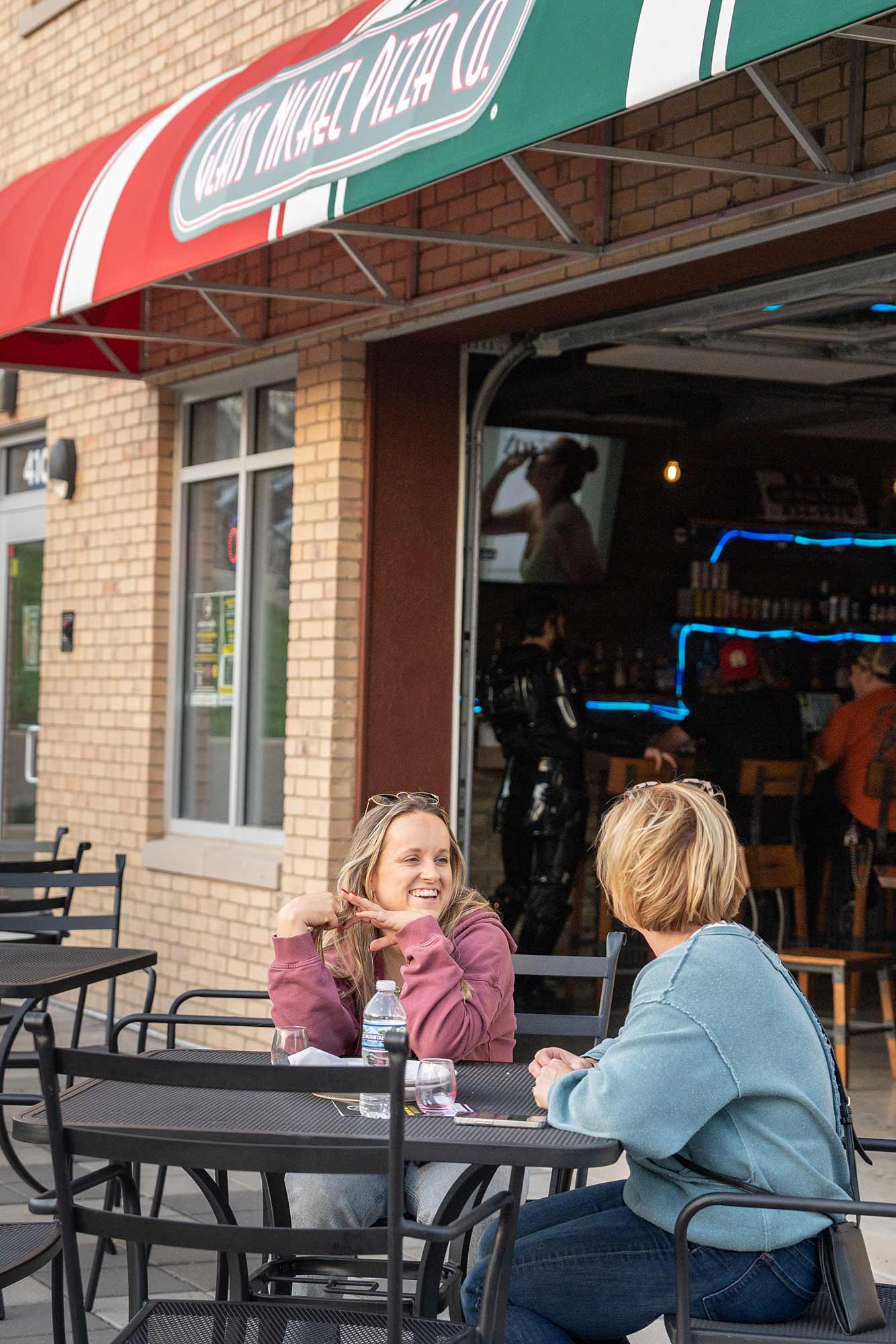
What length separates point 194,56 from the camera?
810 centimetres

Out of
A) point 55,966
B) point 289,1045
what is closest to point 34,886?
point 55,966

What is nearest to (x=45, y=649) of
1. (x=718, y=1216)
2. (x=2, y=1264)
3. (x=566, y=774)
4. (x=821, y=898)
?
(x=566, y=774)

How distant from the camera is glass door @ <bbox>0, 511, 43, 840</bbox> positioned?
34.3 feet

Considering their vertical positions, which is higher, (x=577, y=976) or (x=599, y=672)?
(x=599, y=672)

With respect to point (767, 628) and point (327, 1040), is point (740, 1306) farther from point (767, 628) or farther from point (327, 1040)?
point (767, 628)

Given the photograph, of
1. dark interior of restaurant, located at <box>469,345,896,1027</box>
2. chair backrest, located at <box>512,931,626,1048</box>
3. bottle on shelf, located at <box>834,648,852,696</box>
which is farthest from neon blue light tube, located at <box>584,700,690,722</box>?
chair backrest, located at <box>512,931,626,1048</box>

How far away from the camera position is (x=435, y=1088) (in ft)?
9.78

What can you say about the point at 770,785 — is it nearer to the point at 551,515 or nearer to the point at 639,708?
the point at 639,708

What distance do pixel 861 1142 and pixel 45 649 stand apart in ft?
23.8

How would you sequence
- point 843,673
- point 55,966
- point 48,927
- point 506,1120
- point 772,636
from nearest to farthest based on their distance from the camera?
1. point 506,1120
2. point 55,966
3. point 48,927
4. point 843,673
5. point 772,636

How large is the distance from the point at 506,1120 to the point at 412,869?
79 cm

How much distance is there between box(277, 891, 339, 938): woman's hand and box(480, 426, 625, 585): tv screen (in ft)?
22.3

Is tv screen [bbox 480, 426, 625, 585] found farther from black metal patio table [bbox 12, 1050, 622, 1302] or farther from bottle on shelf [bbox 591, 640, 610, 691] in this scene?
black metal patio table [bbox 12, 1050, 622, 1302]

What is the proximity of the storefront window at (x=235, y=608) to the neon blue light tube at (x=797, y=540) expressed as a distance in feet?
14.8
